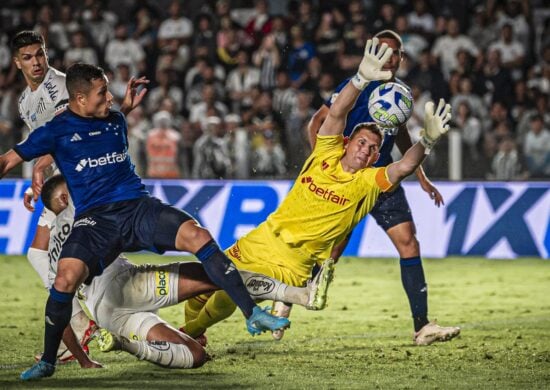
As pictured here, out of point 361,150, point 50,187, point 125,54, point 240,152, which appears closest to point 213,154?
point 240,152

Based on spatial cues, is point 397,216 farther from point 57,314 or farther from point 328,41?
point 328,41

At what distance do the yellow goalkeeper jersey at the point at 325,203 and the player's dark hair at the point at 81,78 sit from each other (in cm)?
160

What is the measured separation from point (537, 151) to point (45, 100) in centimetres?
761

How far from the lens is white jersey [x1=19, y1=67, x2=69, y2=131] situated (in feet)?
29.2

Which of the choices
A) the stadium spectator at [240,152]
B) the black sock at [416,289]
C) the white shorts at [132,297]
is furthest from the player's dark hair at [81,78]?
the stadium spectator at [240,152]

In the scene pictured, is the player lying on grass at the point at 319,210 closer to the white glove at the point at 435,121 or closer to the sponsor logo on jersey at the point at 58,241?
the white glove at the point at 435,121

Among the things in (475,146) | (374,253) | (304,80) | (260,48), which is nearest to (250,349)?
Answer: (374,253)

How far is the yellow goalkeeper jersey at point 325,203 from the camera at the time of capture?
7766 mm

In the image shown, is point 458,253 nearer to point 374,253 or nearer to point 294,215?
point 374,253

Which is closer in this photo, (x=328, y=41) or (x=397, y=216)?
(x=397, y=216)

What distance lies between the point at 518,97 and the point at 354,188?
978 centimetres

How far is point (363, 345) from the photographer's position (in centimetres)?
859

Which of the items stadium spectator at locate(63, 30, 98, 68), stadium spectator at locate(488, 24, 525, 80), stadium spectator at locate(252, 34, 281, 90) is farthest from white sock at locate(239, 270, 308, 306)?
stadium spectator at locate(63, 30, 98, 68)

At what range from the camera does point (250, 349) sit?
8.42 m
